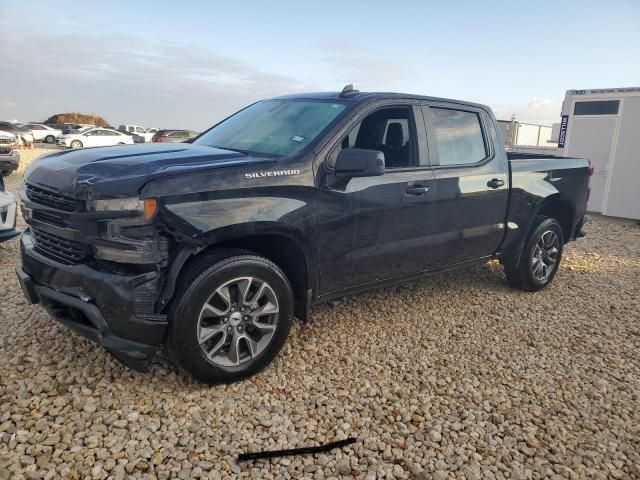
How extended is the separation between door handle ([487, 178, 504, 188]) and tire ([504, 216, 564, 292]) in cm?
91

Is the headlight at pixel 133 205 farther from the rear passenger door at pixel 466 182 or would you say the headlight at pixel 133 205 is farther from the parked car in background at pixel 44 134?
the parked car in background at pixel 44 134

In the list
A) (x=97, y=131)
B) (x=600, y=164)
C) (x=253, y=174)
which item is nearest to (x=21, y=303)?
(x=253, y=174)

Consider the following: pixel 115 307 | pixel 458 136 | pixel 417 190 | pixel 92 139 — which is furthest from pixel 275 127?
pixel 92 139

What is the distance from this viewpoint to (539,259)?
211 inches

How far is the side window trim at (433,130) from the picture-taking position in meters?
4.14

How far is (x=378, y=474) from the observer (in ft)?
8.23

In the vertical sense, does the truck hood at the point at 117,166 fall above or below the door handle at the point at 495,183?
above

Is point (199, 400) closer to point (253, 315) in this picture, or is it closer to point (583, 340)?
point (253, 315)

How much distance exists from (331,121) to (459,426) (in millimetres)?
2196

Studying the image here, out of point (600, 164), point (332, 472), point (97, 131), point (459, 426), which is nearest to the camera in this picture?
point (332, 472)

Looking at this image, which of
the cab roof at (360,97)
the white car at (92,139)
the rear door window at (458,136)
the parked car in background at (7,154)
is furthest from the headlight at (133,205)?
the white car at (92,139)

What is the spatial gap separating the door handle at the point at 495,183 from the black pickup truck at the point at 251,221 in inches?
0.6

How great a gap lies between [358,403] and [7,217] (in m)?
4.52

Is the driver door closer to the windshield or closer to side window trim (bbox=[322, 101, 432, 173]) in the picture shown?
A: side window trim (bbox=[322, 101, 432, 173])
